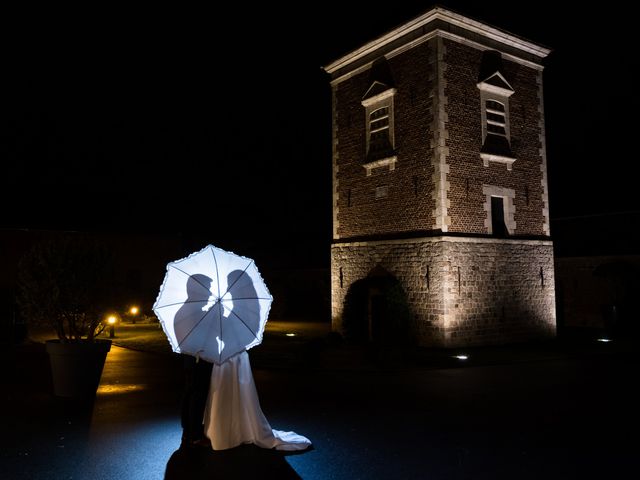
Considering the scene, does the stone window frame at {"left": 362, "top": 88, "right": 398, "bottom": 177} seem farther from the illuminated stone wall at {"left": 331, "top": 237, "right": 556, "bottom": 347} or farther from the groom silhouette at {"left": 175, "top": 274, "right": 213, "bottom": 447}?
the groom silhouette at {"left": 175, "top": 274, "right": 213, "bottom": 447}

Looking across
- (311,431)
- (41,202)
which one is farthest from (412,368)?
(41,202)

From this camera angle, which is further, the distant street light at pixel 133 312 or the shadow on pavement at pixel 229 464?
the distant street light at pixel 133 312

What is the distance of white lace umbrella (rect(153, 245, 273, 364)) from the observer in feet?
17.6

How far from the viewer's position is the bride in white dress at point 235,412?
5.53m

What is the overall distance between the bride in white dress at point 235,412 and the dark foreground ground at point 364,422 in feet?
0.45

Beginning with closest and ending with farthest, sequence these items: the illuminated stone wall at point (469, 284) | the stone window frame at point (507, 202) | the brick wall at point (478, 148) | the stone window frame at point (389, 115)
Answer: the illuminated stone wall at point (469, 284) < the brick wall at point (478, 148) < the stone window frame at point (507, 202) < the stone window frame at point (389, 115)

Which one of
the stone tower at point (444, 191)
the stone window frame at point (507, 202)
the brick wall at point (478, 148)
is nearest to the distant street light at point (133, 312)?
the stone tower at point (444, 191)

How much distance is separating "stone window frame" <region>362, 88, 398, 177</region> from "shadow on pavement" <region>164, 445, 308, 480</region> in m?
12.1

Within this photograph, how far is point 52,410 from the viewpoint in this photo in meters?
7.55

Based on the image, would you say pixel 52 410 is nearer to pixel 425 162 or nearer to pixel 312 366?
pixel 312 366

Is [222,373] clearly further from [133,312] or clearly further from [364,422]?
[133,312]

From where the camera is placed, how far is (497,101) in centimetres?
1644

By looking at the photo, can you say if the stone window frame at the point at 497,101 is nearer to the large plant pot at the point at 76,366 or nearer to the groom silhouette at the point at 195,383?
the large plant pot at the point at 76,366

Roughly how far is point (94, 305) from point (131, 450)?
3735 millimetres
